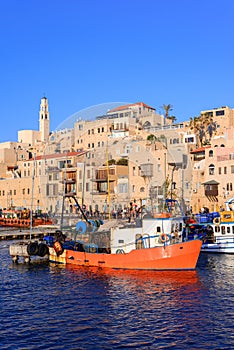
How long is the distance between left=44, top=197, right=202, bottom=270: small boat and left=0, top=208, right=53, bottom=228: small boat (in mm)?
45533

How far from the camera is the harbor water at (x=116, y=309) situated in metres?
20.7

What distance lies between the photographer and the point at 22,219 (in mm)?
91125

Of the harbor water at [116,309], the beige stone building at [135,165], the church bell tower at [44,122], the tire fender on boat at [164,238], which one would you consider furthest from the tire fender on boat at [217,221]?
the church bell tower at [44,122]

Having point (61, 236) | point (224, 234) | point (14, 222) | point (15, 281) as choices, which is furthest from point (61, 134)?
point (14, 222)

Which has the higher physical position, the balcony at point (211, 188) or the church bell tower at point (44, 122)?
the church bell tower at point (44, 122)

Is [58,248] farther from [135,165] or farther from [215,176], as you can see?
[135,165]

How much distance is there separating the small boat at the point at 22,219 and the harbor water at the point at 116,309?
160 feet

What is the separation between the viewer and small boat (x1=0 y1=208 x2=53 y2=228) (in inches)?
3452

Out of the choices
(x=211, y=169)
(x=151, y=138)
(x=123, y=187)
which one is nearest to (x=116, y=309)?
(x=211, y=169)

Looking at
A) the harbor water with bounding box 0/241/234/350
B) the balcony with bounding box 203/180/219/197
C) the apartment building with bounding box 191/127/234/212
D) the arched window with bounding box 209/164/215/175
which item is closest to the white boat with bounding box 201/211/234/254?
the harbor water with bounding box 0/241/234/350

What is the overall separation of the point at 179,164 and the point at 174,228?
1668 inches

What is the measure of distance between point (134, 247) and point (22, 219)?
187 feet

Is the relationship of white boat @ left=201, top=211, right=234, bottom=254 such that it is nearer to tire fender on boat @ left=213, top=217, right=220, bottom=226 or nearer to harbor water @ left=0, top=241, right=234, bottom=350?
tire fender on boat @ left=213, top=217, right=220, bottom=226

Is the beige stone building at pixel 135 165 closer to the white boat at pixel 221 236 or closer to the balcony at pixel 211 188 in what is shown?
the balcony at pixel 211 188
